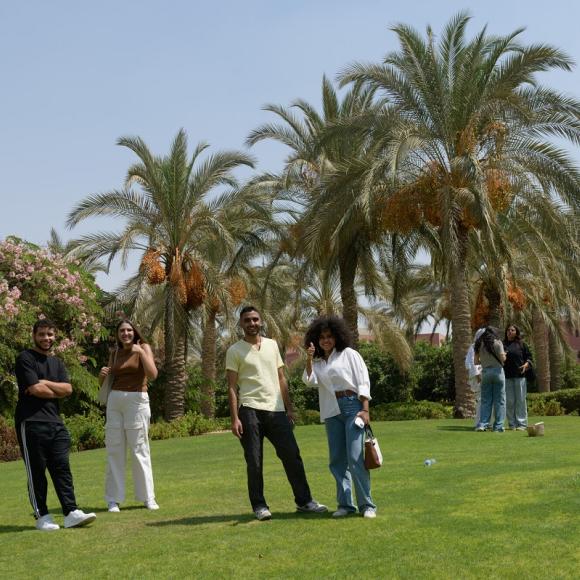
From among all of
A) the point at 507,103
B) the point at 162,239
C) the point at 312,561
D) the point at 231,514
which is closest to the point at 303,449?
the point at 231,514

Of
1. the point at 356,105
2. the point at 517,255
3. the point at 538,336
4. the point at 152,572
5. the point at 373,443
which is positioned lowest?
the point at 152,572

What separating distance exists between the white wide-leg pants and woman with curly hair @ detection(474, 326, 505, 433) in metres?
8.46

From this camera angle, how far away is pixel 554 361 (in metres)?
39.1

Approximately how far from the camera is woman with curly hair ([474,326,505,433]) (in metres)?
16.5

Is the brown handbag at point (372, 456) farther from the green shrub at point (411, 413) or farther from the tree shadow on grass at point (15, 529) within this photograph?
the green shrub at point (411, 413)

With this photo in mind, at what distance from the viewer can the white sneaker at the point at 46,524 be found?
27.5ft

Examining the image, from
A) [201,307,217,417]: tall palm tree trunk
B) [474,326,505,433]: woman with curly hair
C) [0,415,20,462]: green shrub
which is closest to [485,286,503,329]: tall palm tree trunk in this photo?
[201,307,217,417]: tall palm tree trunk

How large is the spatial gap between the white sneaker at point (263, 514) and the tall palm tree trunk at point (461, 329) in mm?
16908

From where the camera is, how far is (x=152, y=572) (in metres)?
6.66

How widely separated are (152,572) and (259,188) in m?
23.9

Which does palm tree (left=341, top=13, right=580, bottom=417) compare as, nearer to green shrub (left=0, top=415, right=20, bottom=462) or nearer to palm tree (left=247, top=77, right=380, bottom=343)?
palm tree (left=247, top=77, right=380, bottom=343)

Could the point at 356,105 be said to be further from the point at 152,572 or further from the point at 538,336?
the point at 152,572

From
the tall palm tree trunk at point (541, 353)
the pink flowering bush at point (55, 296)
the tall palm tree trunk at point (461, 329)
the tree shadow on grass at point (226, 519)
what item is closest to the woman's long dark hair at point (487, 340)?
the tall palm tree trunk at point (461, 329)

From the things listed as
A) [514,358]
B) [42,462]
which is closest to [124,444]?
[42,462]
